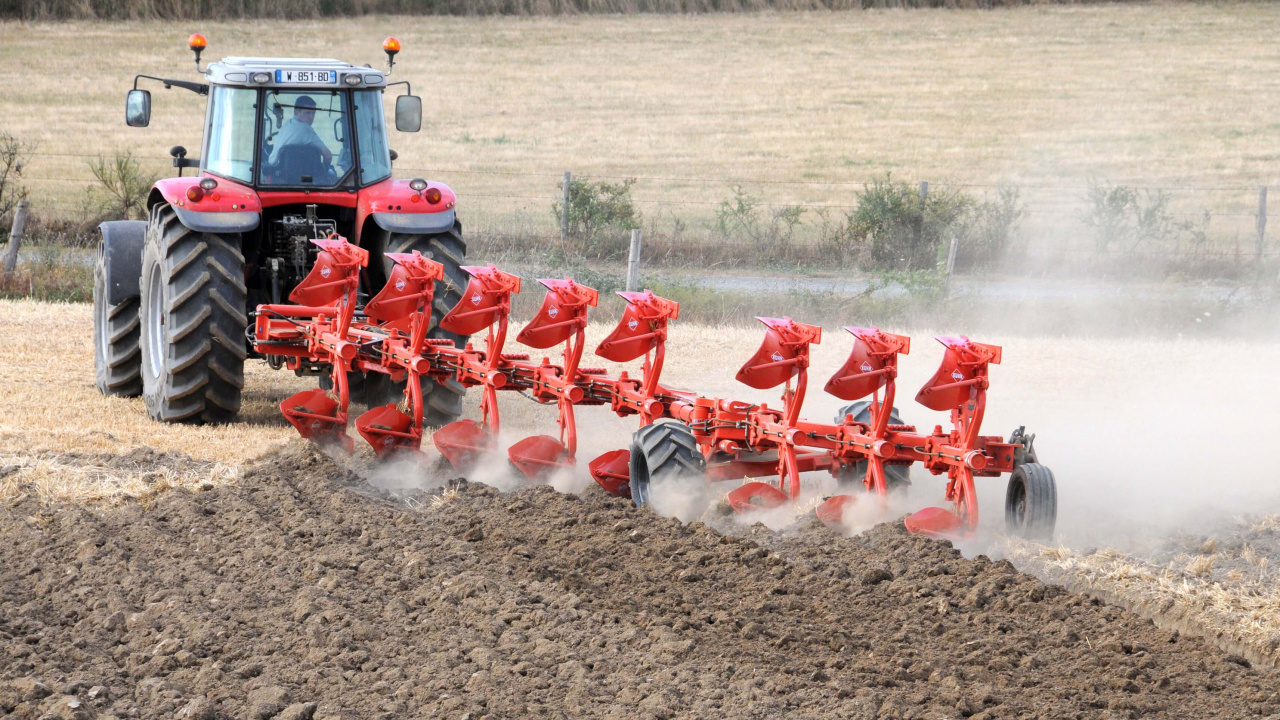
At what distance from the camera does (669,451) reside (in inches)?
250

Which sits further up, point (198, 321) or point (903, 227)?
point (198, 321)

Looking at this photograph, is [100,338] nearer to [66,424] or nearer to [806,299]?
[66,424]

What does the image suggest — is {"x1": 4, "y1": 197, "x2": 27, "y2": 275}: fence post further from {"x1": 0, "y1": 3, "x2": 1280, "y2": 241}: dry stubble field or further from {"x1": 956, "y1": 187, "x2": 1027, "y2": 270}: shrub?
{"x1": 956, "y1": 187, "x2": 1027, "y2": 270}: shrub

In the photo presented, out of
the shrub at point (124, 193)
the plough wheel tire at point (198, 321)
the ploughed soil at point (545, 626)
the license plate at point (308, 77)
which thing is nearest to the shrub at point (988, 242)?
the shrub at point (124, 193)

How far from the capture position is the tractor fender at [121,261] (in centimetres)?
902

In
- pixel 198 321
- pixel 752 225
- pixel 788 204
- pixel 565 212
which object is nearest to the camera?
pixel 198 321

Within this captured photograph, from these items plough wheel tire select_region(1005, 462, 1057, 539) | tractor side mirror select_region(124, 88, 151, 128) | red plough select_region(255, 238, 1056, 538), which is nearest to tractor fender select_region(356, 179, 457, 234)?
red plough select_region(255, 238, 1056, 538)

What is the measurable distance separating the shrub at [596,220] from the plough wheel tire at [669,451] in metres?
13.4

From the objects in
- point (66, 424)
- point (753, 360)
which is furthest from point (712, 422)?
point (66, 424)

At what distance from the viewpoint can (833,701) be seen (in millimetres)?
4164

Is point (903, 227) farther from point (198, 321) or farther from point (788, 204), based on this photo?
point (198, 321)

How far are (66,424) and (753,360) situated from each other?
4.28 m

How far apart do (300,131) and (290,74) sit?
13.6 inches

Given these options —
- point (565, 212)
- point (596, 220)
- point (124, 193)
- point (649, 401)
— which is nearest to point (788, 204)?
point (596, 220)
